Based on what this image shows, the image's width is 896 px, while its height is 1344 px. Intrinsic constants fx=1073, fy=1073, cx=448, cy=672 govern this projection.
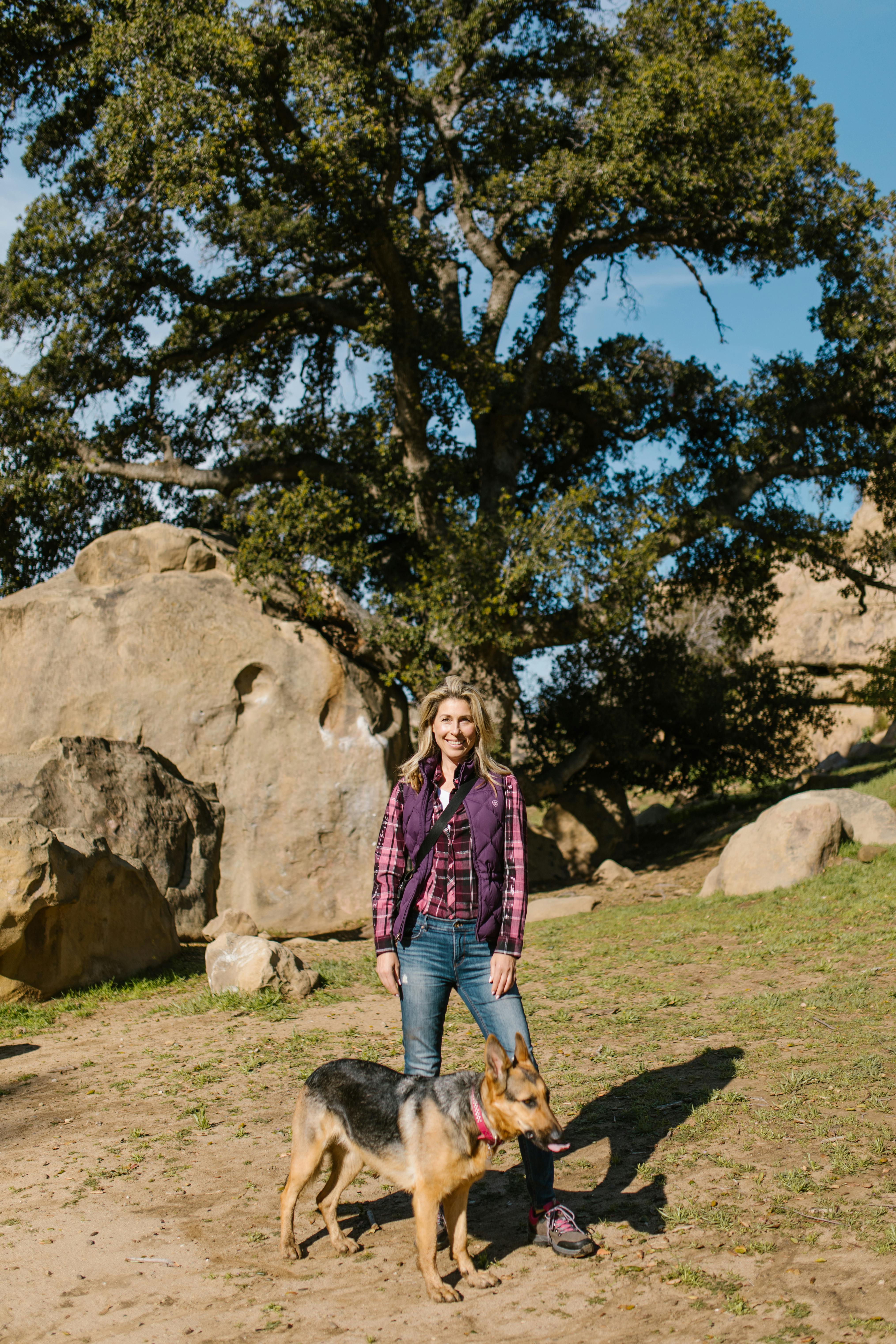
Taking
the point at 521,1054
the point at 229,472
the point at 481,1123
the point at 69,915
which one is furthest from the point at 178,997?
the point at 229,472

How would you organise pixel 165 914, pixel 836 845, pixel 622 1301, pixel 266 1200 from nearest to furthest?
pixel 622 1301, pixel 266 1200, pixel 165 914, pixel 836 845

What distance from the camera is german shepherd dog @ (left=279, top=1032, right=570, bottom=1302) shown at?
3840mm

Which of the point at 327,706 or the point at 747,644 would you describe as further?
the point at 747,644

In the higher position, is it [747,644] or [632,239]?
[632,239]

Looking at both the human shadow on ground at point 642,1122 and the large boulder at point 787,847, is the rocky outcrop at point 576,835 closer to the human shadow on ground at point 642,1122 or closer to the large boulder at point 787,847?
the large boulder at point 787,847

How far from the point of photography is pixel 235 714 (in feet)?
48.9

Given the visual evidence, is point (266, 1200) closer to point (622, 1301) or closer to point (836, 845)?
point (622, 1301)

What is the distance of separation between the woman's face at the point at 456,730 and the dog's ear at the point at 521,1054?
1205mm

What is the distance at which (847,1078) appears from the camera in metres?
5.98

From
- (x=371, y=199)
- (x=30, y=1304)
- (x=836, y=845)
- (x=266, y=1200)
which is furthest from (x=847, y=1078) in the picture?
(x=371, y=199)

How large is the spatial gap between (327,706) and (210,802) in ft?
10.0

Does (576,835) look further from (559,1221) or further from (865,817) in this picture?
(559,1221)

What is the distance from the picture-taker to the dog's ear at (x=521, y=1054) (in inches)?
154

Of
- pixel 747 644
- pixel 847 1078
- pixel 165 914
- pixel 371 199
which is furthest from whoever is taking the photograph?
pixel 747 644
